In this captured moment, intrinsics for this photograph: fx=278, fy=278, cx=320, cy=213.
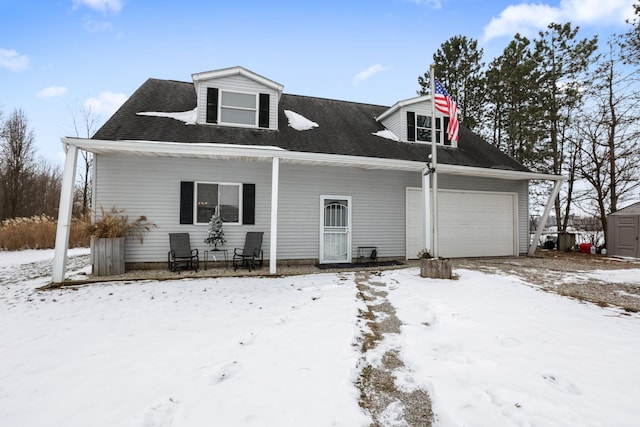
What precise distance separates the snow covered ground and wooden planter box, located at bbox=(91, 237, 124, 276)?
4.88 ft

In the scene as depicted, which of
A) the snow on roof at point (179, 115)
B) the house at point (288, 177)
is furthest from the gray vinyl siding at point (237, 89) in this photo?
the snow on roof at point (179, 115)

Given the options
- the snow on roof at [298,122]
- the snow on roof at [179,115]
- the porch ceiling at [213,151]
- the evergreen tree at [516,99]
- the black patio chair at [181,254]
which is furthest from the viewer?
the evergreen tree at [516,99]

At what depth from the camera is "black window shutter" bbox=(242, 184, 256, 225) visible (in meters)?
7.52

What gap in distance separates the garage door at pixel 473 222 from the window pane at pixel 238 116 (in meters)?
5.40

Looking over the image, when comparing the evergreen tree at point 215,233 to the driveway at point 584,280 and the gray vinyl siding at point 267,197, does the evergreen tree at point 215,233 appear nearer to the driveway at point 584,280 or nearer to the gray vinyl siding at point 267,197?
the gray vinyl siding at point 267,197

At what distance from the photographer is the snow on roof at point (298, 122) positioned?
8.86 meters

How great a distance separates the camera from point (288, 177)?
783cm

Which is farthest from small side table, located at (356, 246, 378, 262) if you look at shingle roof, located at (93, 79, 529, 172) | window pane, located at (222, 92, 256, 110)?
window pane, located at (222, 92, 256, 110)

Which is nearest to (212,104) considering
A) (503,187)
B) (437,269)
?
(437,269)

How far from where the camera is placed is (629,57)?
8406mm

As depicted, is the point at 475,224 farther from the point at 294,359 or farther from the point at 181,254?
the point at 181,254

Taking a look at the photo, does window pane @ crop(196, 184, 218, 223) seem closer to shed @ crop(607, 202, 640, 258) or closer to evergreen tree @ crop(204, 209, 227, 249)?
evergreen tree @ crop(204, 209, 227, 249)

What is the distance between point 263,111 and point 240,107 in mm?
686

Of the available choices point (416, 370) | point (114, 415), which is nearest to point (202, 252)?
point (114, 415)
